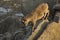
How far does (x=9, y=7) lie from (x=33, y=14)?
375 inches

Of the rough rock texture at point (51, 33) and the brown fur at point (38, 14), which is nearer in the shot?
the rough rock texture at point (51, 33)

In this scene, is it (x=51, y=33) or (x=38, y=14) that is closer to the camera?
(x=51, y=33)

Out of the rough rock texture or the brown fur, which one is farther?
the brown fur

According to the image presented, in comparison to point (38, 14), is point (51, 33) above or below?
above

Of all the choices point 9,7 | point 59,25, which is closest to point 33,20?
point 59,25

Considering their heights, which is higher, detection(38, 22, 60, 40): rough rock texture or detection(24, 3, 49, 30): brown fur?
detection(38, 22, 60, 40): rough rock texture

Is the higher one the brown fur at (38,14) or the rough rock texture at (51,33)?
the rough rock texture at (51,33)

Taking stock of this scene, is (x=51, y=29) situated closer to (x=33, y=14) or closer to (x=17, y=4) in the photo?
(x=33, y=14)

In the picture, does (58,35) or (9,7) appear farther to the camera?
(9,7)

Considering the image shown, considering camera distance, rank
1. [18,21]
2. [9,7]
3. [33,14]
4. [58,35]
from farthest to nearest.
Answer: [9,7] → [18,21] → [33,14] → [58,35]

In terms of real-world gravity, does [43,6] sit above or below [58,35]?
below

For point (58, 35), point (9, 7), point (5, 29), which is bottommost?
point (9, 7)

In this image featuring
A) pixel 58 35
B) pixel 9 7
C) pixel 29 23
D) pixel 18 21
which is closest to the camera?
pixel 58 35

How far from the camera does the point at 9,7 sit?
18078 millimetres
